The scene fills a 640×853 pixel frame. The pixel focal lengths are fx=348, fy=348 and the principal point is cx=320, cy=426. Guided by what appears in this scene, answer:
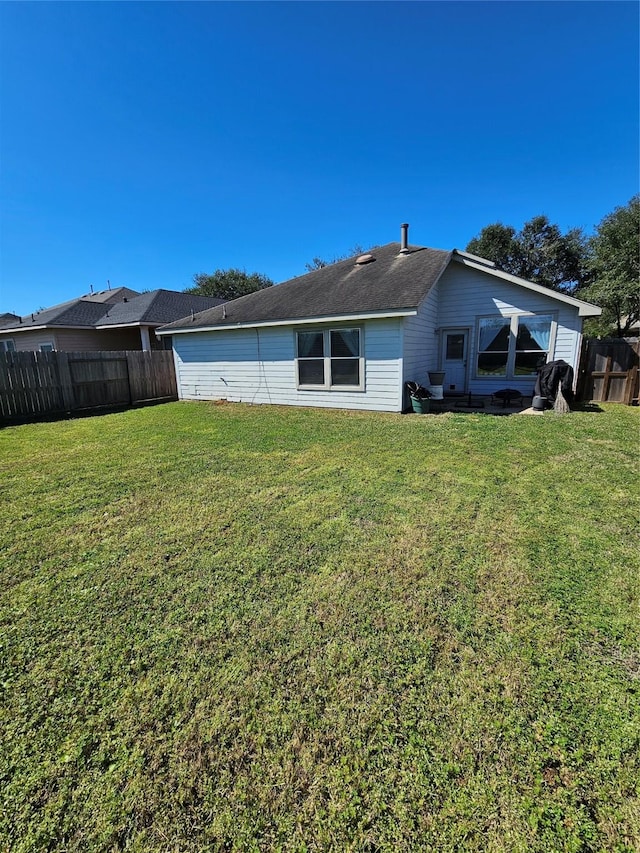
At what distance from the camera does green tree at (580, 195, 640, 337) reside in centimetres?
1875

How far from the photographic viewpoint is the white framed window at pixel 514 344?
31.2 ft

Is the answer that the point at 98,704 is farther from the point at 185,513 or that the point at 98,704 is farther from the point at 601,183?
the point at 601,183

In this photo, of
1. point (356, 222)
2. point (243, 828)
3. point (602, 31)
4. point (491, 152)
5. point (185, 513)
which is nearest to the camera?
point (243, 828)

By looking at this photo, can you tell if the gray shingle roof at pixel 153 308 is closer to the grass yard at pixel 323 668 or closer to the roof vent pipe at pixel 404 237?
the roof vent pipe at pixel 404 237

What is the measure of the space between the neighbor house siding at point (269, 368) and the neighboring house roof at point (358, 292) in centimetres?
38

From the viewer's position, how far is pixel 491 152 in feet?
52.4

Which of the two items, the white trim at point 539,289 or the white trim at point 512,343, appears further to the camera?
the white trim at point 512,343

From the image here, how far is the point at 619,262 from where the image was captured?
19.3m

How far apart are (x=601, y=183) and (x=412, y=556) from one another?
27875mm

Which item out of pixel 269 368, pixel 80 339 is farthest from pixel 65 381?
pixel 80 339

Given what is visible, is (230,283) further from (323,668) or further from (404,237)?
(323,668)

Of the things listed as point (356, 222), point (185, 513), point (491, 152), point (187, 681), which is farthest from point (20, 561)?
point (356, 222)

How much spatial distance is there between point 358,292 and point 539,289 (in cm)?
468

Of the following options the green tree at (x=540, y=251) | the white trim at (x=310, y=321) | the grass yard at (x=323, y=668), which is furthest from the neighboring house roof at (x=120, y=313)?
the green tree at (x=540, y=251)
